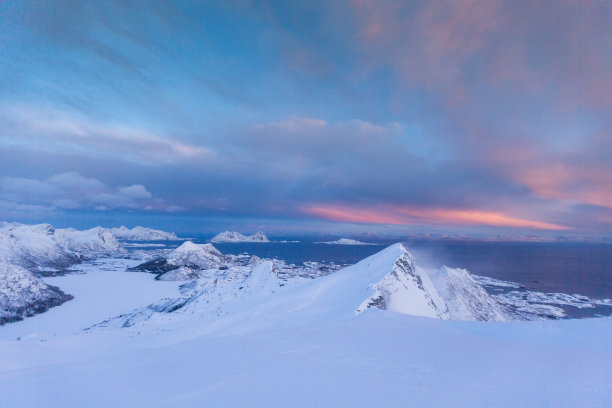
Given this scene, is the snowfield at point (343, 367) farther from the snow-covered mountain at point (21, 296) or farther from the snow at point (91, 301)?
the snow-covered mountain at point (21, 296)

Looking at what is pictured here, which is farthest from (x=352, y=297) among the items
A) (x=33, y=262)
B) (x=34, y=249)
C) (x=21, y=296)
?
(x=34, y=249)

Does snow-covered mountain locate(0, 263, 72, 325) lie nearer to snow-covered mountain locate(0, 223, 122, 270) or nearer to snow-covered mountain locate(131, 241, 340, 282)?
snow-covered mountain locate(0, 223, 122, 270)

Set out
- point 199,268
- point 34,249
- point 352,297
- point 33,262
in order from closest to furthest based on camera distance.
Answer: point 352,297 → point 33,262 → point 199,268 → point 34,249

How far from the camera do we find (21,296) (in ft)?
134

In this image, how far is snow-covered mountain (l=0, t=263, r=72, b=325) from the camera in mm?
38031

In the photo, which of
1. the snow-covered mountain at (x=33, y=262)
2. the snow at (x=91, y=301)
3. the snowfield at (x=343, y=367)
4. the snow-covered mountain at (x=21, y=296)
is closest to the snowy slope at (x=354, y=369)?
the snowfield at (x=343, y=367)

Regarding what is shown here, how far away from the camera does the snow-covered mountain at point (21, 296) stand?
38031 mm

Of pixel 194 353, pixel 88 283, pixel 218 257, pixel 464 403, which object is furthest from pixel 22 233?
pixel 464 403

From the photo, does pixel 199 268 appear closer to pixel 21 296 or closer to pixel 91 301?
pixel 91 301

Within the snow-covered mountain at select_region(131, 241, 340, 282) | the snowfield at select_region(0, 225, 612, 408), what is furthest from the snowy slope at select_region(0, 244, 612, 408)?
the snow-covered mountain at select_region(131, 241, 340, 282)

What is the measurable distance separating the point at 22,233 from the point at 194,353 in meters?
145

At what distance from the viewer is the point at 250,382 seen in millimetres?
5336

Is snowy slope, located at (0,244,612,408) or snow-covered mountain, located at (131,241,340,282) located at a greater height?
snowy slope, located at (0,244,612,408)

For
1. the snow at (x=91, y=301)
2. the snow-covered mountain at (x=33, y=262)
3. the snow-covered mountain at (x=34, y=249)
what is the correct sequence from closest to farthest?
the snow at (x=91, y=301) → the snow-covered mountain at (x=33, y=262) → the snow-covered mountain at (x=34, y=249)
